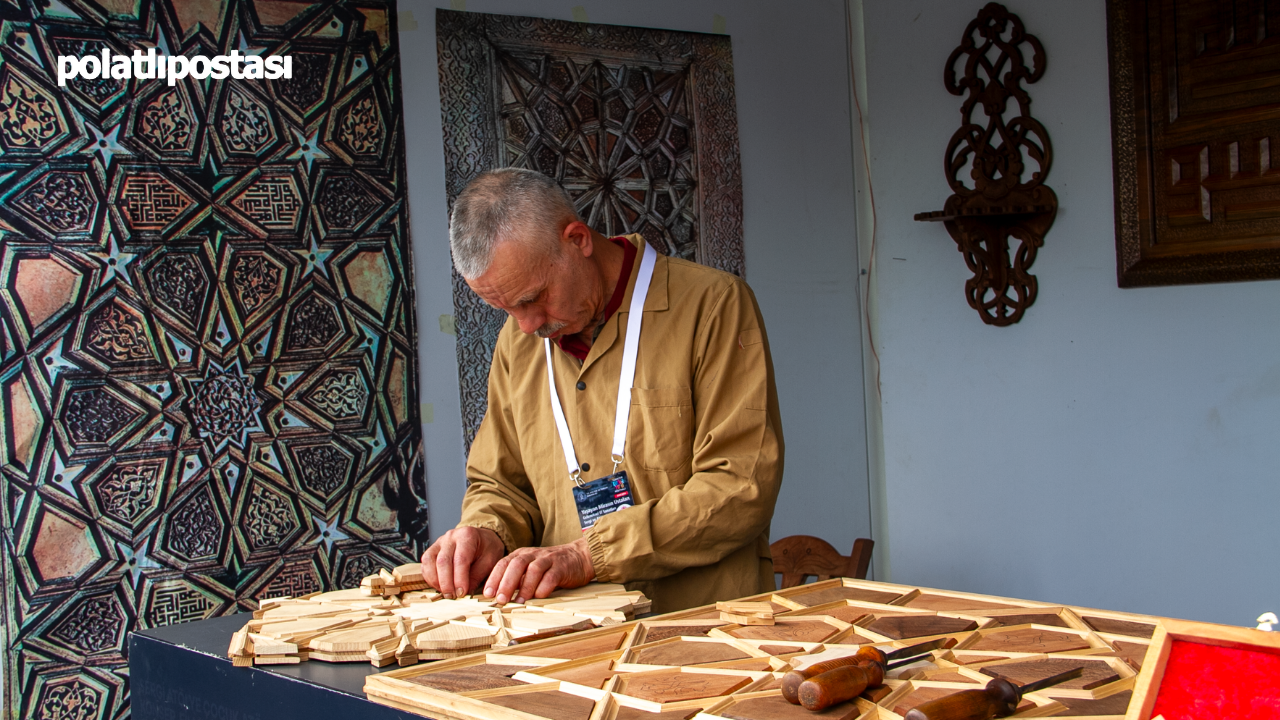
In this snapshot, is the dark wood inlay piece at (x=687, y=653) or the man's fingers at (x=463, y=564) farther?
the man's fingers at (x=463, y=564)

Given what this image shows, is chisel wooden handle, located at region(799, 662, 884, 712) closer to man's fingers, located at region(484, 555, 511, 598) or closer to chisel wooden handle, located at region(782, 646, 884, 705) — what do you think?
chisel wooden handle, located at region(782, 646, 884, 705)

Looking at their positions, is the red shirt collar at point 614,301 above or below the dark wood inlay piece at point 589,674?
above

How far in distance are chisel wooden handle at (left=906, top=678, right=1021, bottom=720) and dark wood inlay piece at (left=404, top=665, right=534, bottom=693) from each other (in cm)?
55

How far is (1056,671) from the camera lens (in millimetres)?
1366

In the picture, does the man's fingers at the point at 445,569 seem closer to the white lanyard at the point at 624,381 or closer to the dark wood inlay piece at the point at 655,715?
the white lanyard at the point at 624,381

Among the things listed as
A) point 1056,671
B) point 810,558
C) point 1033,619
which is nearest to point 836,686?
point 1056,671

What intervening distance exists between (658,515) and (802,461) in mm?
2533

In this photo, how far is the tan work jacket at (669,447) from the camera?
7.22ft

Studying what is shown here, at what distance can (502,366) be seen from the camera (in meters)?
2.65

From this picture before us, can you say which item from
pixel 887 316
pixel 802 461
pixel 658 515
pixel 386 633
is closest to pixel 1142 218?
pixel 887 316

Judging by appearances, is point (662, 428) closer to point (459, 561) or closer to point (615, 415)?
point (615, 415)

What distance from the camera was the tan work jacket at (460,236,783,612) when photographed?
2.20 m

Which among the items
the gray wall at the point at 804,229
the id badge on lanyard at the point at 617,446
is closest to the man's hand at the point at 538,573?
the id badge on lanyard at the point at 617,446

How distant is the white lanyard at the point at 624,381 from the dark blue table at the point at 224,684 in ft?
2.53
